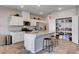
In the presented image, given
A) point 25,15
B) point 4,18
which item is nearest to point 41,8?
point 25,15

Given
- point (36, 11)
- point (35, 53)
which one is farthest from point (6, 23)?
point (35, 53)

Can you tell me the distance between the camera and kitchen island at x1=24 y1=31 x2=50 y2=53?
9.14 ft

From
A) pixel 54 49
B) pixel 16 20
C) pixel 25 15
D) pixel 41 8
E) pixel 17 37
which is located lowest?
pixel 54 49

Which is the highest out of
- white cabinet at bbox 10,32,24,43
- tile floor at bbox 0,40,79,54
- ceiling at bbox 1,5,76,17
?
ceiling at bbox 1,5,76,17

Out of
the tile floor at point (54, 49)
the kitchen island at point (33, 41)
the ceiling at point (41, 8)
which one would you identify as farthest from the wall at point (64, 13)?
the tile floor at point (54, 49)

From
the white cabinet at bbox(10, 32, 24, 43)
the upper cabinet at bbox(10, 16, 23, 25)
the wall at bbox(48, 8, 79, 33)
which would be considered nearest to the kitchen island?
the white cabinet at bbox(10, 32, 24, 43)

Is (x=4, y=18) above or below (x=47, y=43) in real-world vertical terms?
above

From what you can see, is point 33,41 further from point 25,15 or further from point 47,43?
point 25,15

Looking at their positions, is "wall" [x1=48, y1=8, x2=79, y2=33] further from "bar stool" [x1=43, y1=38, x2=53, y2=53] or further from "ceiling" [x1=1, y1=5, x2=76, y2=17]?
"bar stool" [x1=43, y1=38, x2=53, y2=53]

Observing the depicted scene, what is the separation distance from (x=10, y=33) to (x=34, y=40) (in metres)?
0.75

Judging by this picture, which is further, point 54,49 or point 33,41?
point 33,41

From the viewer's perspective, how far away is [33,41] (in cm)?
289

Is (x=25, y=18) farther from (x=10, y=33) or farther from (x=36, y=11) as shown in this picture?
(x=10, y=33)
